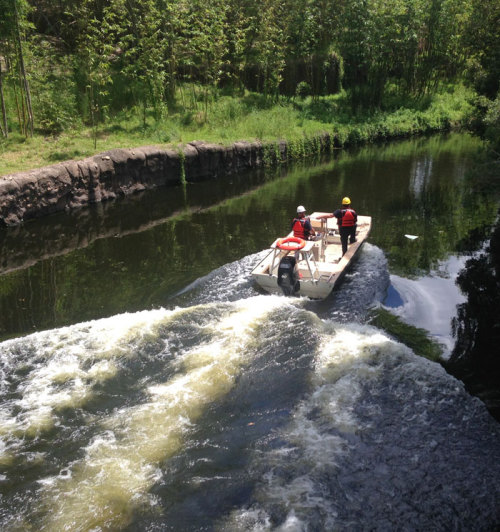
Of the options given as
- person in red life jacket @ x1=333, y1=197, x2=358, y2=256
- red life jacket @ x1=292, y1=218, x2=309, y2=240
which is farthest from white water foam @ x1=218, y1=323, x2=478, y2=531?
person in red life jacket @ x1=333, y1=197, x2=358, y2=256

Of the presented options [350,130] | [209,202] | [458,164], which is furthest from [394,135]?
[209,202]

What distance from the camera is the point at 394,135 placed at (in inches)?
1401

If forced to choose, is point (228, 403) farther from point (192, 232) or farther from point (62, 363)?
point (192, 232)

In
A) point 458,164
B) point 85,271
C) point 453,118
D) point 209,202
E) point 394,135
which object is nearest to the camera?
point 85,271

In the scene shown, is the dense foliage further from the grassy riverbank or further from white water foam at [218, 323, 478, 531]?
white water foam at [218, 323, 478, 531]

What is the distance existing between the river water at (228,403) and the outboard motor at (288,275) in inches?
13.8

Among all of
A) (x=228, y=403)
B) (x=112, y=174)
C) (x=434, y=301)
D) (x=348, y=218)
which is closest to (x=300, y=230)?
(x=348, y=218)

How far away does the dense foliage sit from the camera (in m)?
22.5

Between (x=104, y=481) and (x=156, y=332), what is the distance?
3.66 meters

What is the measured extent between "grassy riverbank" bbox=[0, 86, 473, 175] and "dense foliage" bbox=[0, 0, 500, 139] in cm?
87

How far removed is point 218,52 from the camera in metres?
29.9

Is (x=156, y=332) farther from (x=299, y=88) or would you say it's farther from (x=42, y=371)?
(x=299, y=88)

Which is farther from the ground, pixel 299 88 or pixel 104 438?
pixel 299 88

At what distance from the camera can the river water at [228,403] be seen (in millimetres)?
6105
